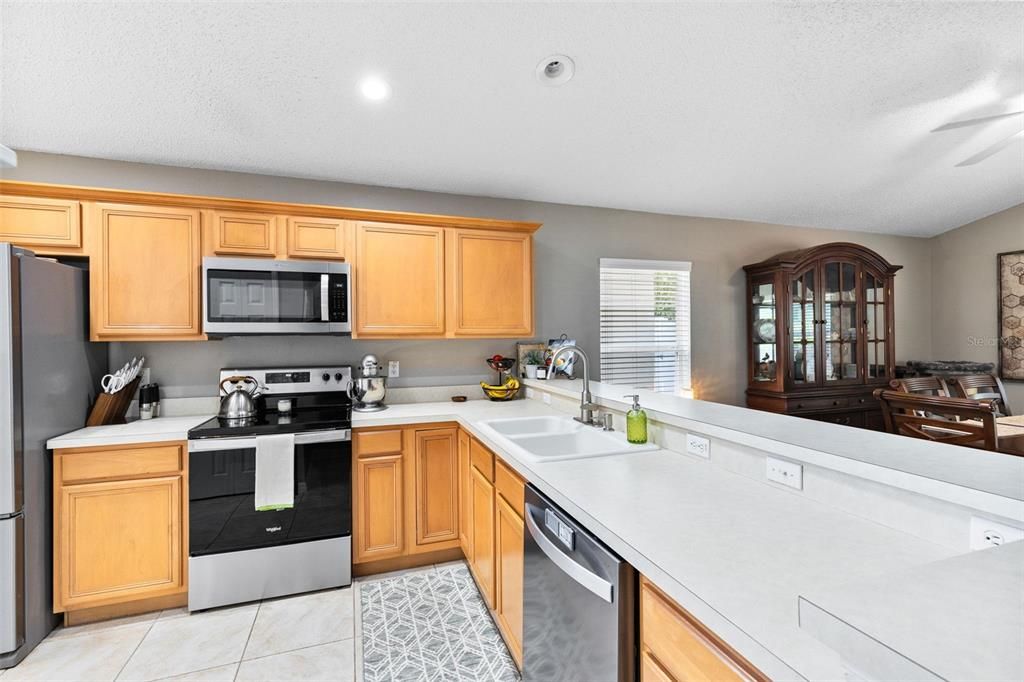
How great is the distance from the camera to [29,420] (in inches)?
79.7

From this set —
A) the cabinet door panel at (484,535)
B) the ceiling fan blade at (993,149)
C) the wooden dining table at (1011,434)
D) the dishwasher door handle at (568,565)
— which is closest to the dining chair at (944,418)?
the wooden dining table at (1011,434)

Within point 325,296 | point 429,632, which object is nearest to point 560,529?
point 429,632

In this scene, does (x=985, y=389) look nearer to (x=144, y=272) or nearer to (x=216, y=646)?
(x=216, y=646)

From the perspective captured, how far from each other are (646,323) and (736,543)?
309 centimetres

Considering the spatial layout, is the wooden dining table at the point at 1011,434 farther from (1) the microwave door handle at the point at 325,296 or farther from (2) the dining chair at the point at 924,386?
(1) the microwave door handle at the point at 325,296

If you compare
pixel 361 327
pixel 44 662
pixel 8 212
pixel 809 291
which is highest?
pixel 8 212

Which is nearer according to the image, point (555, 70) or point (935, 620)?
point (935, 620)

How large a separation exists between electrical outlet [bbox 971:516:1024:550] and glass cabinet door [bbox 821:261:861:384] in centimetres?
Result: 355

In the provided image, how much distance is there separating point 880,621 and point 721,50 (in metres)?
2.44

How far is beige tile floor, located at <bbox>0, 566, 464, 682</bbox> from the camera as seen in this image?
6.16 ft

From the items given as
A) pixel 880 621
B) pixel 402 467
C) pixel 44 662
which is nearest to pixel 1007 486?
pixel 880 621

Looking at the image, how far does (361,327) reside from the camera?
2.84m

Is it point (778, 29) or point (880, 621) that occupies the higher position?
point (778, 29)

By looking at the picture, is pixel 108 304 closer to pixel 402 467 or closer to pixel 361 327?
pixel 361 327
